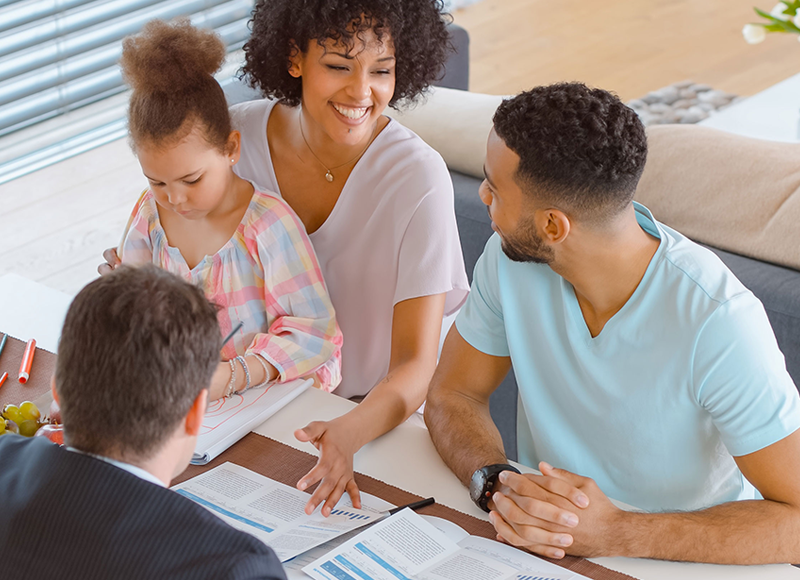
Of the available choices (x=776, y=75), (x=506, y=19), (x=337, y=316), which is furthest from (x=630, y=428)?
(x=506, y=19)

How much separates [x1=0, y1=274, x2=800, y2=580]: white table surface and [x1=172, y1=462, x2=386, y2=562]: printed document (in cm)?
10

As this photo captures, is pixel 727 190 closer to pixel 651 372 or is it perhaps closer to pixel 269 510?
pixel 651 372

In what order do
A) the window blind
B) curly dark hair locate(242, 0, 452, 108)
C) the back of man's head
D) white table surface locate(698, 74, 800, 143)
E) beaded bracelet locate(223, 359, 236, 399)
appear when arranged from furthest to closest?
the window blind → white table surface locate(698, 74, 800, 143) → curly dark hair locate(242, 0, 452, 108) → beaded bracelet locate(223, 359, 236, 399) → the back of man's head

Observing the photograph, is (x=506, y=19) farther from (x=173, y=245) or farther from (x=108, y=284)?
(x=108, y=284)

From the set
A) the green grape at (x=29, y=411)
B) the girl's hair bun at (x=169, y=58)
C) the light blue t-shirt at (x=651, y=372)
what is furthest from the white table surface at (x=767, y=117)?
the green grape at (x=29, y=411)

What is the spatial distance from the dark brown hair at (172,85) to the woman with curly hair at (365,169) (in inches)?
8.1

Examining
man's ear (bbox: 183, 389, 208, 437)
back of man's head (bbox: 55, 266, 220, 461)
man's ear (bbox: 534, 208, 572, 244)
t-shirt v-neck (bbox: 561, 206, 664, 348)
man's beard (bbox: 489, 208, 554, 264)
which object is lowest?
t-shirt v-neck (bbox: 561, 206, 664, 348)

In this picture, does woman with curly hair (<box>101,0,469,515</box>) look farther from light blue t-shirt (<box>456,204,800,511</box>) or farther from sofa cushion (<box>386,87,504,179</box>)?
sofa cushion (<box>386,87,504,179</box>)

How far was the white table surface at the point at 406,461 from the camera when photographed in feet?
3.79

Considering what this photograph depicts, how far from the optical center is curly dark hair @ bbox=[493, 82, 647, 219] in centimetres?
128

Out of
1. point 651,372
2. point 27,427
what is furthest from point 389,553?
point 27,427

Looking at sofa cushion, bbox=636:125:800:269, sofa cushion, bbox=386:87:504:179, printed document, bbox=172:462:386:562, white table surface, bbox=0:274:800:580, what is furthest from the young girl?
sofa cushion, bbox=636:125:800:269

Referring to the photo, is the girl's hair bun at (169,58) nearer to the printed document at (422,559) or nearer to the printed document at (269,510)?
the printed document at (269,510)

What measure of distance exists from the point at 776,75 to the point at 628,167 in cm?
425
